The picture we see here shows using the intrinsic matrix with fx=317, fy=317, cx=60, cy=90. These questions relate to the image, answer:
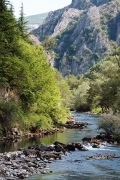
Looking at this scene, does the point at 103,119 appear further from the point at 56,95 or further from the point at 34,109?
the point at 56,95

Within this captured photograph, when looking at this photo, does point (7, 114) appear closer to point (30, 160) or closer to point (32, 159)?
point (32, 159)

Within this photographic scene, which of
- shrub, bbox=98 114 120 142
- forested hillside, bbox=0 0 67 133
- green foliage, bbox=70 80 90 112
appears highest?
forested hillside, bbox=0 0 67 133

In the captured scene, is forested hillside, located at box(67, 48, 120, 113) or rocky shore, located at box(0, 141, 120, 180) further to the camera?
forested hillside, located at box(67, 48, 120, 113)

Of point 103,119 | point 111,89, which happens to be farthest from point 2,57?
point 111,89

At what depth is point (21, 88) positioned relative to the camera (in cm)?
5175

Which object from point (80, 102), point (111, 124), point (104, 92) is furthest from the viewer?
point (80, 102)

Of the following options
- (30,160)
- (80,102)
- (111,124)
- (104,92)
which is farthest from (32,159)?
(80,102)

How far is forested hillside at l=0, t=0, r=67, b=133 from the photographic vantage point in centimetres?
4388

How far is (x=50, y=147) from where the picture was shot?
33.3 meters

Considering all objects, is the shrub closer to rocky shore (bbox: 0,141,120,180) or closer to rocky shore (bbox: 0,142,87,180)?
rocky shore (bbox: 0,141,120,180)

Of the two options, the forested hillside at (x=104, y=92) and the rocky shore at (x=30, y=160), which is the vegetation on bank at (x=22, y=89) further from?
the forested hillside at (x=104, y=92)

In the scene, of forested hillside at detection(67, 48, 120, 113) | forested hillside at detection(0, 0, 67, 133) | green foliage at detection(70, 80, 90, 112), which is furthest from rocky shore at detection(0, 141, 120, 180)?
green foliage at detection(70, 80, 90, 112)

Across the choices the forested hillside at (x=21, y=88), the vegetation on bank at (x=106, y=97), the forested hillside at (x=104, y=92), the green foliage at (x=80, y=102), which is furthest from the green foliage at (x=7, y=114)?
the green foliage at (x=80, y=102)

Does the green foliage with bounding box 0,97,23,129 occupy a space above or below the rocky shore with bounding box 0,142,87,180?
above
